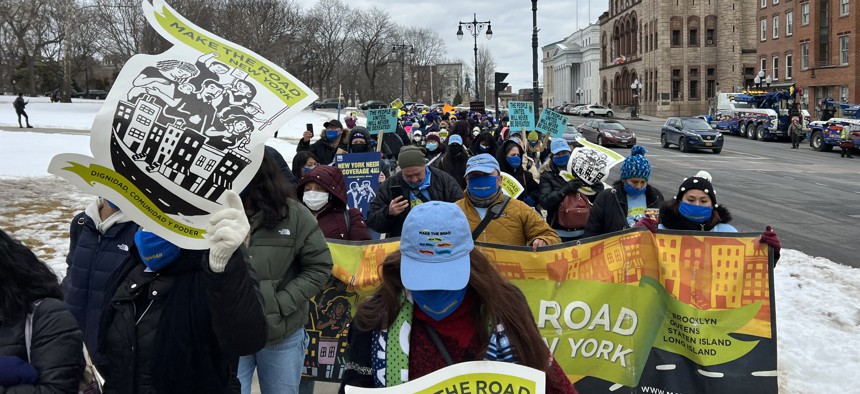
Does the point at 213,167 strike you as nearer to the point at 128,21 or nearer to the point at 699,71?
the point at 128,21

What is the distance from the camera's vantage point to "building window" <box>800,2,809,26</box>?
53.7m

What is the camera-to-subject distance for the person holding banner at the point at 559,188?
20.8 ft

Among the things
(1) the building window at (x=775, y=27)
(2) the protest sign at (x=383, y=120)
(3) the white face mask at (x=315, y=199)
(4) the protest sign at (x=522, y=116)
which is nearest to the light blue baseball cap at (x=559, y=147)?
(3) the white face mask at (x=315, y=199)

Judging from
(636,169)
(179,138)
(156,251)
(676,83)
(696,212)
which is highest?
(676,83)

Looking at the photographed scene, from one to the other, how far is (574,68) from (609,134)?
3838 inches

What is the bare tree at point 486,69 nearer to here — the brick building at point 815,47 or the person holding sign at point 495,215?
the brick building at point 815,47

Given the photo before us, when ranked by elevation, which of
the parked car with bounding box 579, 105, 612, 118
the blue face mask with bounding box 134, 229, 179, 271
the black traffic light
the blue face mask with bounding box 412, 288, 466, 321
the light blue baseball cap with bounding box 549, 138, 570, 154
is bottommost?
the blue face mask with bounding box 412, 288, 466, 321

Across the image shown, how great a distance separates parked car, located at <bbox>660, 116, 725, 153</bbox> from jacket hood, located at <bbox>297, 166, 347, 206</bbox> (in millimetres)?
29391

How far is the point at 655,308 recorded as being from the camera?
15.8 feet

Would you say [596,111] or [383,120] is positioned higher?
[596,111]

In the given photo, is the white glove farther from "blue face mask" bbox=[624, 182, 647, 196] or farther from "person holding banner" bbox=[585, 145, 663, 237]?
"blue face mask" bbox=[624, 182, 647, 196]

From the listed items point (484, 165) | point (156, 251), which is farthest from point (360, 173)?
point (156, 251)

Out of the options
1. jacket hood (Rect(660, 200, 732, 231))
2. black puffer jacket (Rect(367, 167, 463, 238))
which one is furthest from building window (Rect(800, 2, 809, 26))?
jacket hood (Rect(660, 200, 732, 231))

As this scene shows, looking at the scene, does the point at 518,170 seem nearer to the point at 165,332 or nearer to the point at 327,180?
the point at 327,180
